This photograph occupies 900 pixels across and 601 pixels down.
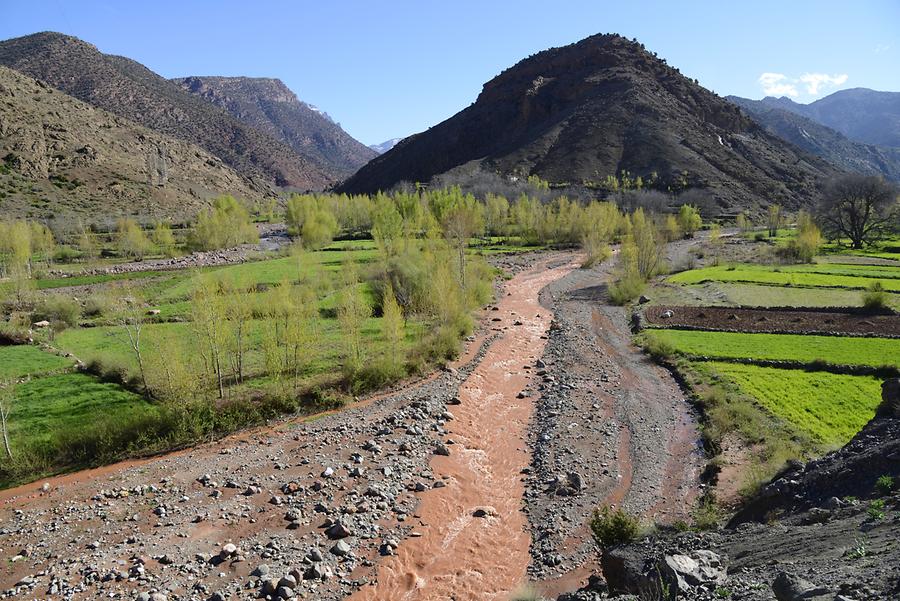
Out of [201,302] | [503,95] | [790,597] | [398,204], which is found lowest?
[790,597]

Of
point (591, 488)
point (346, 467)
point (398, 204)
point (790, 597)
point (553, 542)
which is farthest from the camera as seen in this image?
point (398, 204)

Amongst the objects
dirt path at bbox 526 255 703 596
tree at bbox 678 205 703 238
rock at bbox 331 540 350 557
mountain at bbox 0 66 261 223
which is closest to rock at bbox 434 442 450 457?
dirt path at bbox 526 255 703 596

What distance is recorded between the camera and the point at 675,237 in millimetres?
86750

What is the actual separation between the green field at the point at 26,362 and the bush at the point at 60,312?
21.1 ft

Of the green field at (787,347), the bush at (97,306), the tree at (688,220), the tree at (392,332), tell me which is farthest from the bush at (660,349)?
the tree at (688,220)

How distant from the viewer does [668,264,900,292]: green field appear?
45375 millimetres

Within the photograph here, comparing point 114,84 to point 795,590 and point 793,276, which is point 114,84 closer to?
point 793,276

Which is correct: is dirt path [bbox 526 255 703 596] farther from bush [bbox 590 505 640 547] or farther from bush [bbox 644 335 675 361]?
bush [bbox 590 505 640 547]

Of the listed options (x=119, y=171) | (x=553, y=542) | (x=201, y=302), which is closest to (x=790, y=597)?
(x=553, y=542)

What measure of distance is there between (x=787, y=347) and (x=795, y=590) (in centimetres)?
2577

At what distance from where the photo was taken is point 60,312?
118 feet

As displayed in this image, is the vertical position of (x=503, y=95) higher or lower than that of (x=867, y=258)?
higher

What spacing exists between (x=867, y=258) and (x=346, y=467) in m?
69.7

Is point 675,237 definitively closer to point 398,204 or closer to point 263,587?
point 398,204
